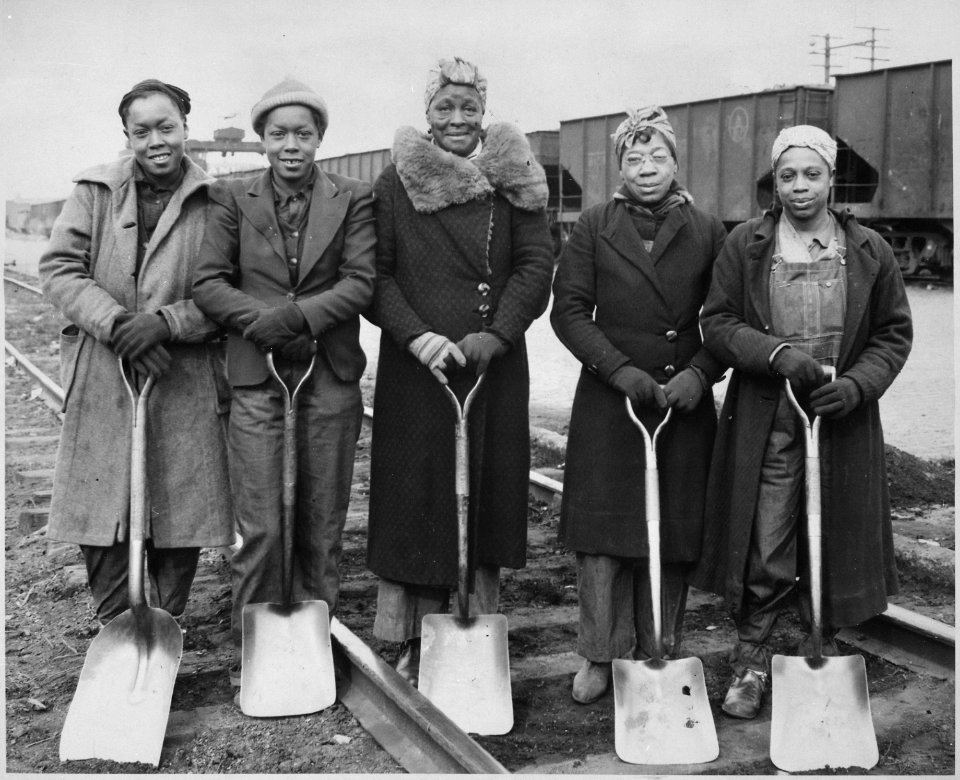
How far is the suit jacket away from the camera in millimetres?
3592

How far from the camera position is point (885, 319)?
353 cm

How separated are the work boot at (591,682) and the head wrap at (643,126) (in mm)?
1826

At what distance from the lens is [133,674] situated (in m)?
3.39

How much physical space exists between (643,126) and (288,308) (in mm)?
1364

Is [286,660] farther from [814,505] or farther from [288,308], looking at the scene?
[814,505]

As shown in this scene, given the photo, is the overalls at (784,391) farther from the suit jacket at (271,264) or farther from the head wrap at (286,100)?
the head wrap at (286,100)

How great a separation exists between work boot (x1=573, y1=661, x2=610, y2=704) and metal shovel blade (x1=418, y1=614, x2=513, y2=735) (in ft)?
1.05

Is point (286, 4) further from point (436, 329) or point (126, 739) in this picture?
point (126, 739)

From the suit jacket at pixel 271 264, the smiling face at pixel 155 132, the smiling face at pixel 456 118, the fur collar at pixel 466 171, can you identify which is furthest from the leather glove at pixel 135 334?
the smiling face at pixel 456 118

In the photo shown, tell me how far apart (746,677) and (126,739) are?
6.72 feet

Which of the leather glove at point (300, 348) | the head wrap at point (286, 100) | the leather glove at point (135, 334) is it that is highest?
the head wrap at point (286, 100)

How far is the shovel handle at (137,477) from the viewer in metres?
3.55

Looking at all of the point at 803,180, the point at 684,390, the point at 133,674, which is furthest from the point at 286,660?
the point at 803,180

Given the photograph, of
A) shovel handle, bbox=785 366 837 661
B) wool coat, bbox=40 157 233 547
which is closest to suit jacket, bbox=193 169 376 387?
wool coat, bbox=40 157 233 547
